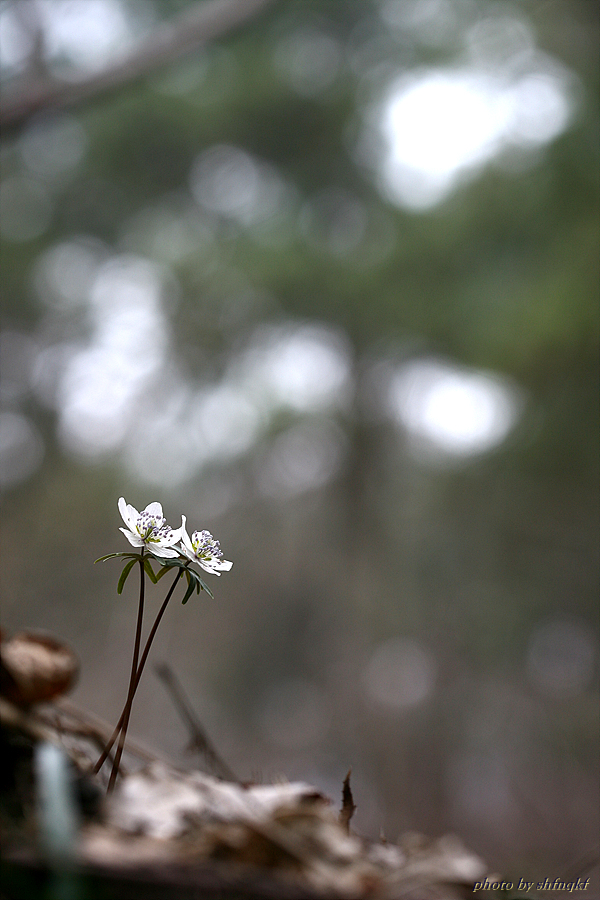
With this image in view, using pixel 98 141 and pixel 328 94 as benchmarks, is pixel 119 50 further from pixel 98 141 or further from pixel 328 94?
pixel 328 94

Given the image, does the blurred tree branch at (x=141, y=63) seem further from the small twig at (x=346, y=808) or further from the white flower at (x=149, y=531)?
the small twig at (x=346, y=808)

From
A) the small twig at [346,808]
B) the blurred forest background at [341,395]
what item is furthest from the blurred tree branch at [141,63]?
the small twig at [346,808]

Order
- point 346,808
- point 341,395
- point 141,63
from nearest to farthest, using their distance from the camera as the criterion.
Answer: point 346,808, point 141,63, point 341,395

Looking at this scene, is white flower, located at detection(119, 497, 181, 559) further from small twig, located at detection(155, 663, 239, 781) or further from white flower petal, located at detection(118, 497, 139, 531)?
small twig, located at detection(155, 663, 239, 781)

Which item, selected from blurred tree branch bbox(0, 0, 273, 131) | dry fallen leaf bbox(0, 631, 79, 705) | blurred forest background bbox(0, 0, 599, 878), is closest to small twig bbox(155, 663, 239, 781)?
dry fallen leaf bbox(0, 631, 79, 705)

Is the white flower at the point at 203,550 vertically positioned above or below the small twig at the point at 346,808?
above

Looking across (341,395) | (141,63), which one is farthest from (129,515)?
(341,395)

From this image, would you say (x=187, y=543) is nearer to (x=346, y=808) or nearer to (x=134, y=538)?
(x=134, y=538)

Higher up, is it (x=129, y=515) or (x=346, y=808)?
(x=129, y=515)
